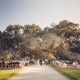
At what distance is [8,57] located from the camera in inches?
4385

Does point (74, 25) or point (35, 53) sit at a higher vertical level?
point (74, 25)

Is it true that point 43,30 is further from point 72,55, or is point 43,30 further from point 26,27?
point 72,55

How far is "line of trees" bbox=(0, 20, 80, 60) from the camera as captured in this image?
101 meters

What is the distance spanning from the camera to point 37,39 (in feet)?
339

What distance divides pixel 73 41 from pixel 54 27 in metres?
9.14

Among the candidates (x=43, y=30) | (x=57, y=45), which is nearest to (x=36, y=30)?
(x=43, y=30)

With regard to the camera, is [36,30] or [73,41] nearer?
[73,41]

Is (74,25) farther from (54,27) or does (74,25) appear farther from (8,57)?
(8,57)

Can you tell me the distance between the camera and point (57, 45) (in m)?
103

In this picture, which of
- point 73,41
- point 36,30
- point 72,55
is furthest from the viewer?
Result: point 36,30

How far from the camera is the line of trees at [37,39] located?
101 m

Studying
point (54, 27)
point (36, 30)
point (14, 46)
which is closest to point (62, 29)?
point (54, 27)

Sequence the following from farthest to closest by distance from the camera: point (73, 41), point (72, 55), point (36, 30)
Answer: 1. point (36, 30)
2. point (73, 41)
3. point (72, 55)

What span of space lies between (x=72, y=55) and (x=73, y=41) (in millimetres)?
18892
